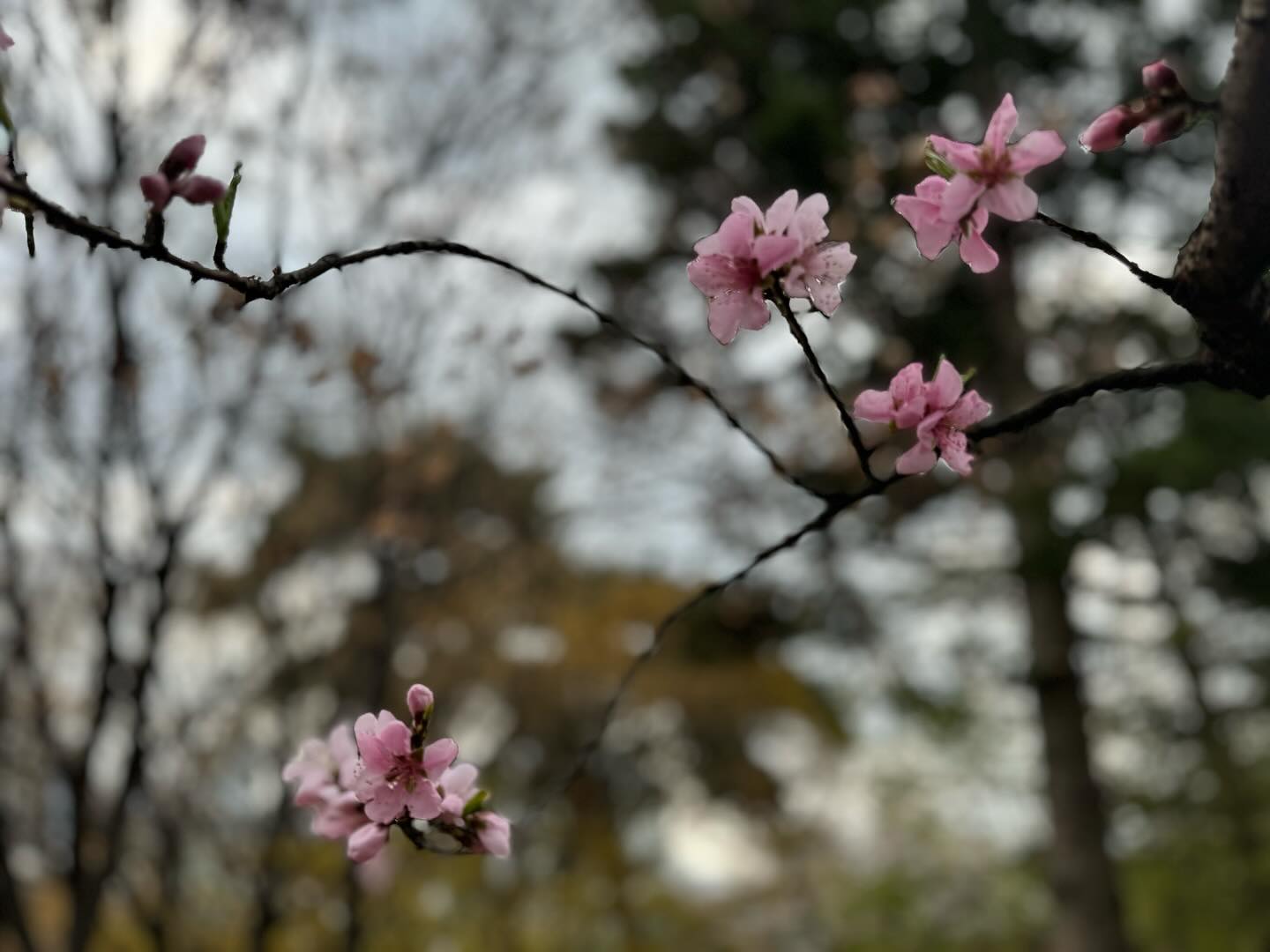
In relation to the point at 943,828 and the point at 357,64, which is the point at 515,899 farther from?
the point at 357,64

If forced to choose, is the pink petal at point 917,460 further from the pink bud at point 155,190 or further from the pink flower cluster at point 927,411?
the pink bud at point 155,190

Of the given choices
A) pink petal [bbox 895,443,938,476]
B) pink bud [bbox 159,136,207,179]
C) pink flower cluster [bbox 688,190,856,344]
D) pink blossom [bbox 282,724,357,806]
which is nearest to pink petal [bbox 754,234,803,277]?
pink flower cluster [bbox 688,190,856,344]

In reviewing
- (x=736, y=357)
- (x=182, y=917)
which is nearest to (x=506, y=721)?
(x=182, y=917)

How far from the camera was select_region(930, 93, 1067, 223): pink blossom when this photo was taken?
35.6 inches

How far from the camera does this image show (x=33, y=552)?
3.79 meters

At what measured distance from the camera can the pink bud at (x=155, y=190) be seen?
33.5 inches

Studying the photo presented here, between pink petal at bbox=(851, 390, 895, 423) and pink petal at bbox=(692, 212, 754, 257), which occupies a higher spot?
pink petal at bbox=(692, 212, 754, 257)

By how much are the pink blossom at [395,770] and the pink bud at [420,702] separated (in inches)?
0.9

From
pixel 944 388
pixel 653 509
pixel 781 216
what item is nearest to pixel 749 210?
pixel 781 216

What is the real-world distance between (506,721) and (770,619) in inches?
223

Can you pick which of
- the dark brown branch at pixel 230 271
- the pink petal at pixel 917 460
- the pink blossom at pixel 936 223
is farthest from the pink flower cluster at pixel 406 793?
the pink blossom at pixel 936 223

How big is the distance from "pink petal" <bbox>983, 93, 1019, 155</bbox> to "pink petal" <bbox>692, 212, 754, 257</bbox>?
217 millimetres

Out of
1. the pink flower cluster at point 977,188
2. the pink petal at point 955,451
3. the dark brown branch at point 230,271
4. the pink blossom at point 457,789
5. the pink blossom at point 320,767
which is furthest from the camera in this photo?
the pink blossom at point 320,767

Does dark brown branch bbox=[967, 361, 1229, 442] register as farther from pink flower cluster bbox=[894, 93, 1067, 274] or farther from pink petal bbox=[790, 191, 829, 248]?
pink petal bbox=[790, 191, 829, 248]
